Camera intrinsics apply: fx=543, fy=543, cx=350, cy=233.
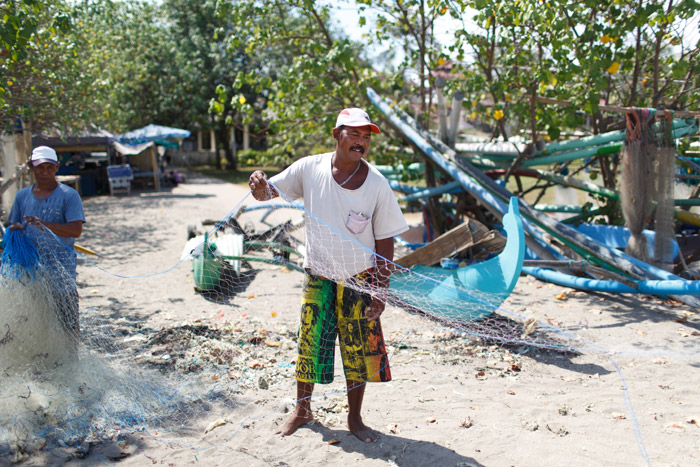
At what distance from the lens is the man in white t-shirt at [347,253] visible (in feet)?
9.81

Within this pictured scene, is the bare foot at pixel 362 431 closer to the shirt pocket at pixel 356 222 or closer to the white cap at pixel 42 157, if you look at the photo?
the shirt pocket at pixel 356 222

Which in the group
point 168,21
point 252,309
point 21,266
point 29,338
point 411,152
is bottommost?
point 252,309

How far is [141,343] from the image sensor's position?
4.65 meters

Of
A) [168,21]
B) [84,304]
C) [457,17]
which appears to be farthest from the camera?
[168,21]

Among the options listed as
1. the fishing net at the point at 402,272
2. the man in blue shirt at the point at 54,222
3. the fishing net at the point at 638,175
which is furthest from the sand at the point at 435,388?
the fishing net at the point at 638,175

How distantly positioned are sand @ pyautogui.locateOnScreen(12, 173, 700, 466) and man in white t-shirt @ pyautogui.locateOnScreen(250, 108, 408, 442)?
0.29 m

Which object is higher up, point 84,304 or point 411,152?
point 411,152

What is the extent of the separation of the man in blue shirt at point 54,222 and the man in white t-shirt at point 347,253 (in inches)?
61.2

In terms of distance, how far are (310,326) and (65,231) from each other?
1.94 meters

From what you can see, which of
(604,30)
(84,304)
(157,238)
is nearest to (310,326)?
(84,304)

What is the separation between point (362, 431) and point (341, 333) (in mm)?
591

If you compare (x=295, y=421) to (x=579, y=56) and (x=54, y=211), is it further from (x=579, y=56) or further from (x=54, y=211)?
(x=579, y=56)

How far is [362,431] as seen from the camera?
125 inches

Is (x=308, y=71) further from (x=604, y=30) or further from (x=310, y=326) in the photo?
(x=310, y=326)
